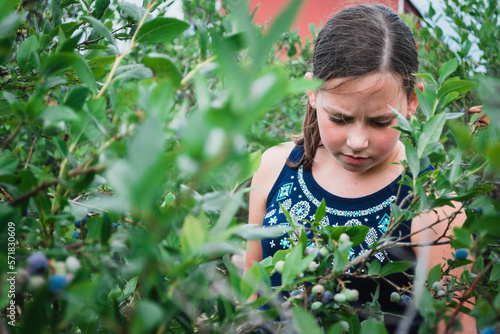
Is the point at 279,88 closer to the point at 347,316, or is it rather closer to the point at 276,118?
the point at 347,316

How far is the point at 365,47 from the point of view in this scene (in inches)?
61.6

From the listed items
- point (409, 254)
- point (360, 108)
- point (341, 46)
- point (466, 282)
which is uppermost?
point (341, 46)

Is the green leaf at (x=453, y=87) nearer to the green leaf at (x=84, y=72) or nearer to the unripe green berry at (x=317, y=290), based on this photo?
the unripe green berry at (x=317, y=290)

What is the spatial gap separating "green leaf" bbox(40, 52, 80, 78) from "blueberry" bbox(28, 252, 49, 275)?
235mm

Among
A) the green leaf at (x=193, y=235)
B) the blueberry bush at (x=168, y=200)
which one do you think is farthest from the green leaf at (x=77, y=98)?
the green leaf at (x=193, y=235)

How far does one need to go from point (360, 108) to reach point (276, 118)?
2.86 m

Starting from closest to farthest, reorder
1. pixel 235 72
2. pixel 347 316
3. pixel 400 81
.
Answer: pixel 235 72 < pixel 347 316 < pixel 400 81

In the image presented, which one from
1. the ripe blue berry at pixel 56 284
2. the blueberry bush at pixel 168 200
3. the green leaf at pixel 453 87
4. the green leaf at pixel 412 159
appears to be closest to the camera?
the blueberry bush at pixel 168 200

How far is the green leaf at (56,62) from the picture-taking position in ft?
1.75

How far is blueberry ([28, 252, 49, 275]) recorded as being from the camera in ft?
1.49

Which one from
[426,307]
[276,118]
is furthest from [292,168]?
[276,118]

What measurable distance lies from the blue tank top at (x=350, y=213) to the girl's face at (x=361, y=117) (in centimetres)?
28

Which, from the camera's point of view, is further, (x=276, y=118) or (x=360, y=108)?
(x=276, y=118)

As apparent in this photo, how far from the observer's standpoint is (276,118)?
4215mm
